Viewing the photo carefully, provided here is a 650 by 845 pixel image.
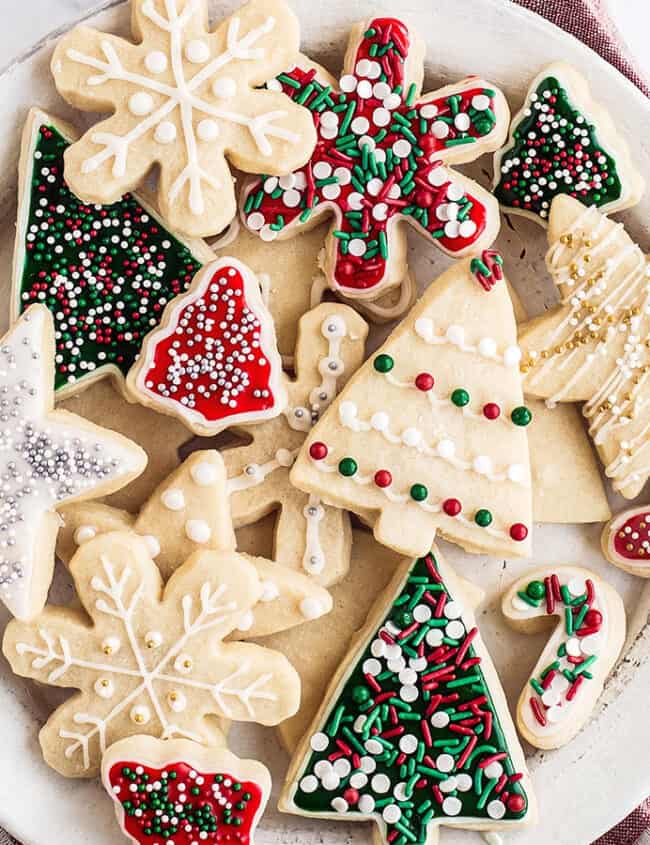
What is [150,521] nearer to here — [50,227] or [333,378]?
[333,378]

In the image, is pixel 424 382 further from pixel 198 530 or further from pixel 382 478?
pixel 198 530

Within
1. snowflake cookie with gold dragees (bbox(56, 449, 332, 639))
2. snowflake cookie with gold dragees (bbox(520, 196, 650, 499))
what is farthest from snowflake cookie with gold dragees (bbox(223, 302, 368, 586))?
snowflake cookie with gold dragees (bbox(520, 196, 650, 499))

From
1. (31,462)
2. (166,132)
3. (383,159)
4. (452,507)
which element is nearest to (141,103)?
(166,132)

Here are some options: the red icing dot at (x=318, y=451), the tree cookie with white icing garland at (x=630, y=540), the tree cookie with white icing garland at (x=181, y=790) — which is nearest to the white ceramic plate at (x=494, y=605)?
the tree cookie with white icing garland at (x=630, y=540)

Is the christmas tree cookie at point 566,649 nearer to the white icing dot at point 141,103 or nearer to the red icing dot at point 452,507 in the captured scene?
the red icing dot at point 452,507

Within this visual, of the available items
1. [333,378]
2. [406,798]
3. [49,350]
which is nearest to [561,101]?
[333,378]
